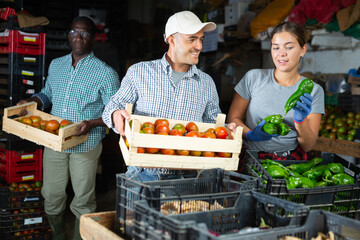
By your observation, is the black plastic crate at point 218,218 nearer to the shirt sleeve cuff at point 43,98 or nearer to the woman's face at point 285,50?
the woman's face at point 285,50

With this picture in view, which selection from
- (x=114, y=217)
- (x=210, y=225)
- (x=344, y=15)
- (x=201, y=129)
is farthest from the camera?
(x=344, y=15)

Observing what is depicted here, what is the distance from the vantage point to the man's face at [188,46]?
2.69 meters

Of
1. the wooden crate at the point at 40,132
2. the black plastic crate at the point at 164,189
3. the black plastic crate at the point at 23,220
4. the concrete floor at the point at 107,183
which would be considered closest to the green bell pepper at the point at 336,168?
the black plastic crate at the point at 164,189

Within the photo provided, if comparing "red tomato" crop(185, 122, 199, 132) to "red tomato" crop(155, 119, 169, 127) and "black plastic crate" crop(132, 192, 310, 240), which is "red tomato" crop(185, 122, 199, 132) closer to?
"red tomato" crop(155, 119, 169, 127)

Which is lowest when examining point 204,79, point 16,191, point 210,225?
point 16,191

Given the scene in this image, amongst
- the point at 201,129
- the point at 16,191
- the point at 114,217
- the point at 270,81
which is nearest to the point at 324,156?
the point at 270,81

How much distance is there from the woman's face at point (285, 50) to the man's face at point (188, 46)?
1.99ft

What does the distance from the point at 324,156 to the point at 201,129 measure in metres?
0.96

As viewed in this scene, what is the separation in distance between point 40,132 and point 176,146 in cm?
185

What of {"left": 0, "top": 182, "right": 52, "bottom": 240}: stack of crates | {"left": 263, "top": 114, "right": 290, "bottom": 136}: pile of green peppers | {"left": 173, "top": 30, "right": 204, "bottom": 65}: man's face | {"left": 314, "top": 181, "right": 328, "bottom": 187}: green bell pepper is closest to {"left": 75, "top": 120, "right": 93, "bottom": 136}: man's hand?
{"left": 0, "top": 182, "right": 52, "bottom": 240}: stack of crates

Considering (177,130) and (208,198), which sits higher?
(177,130)

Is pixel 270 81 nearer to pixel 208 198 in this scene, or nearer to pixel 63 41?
pixel 208 198

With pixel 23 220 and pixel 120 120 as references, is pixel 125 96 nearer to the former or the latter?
pixel 120 120

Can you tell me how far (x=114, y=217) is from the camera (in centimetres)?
213
